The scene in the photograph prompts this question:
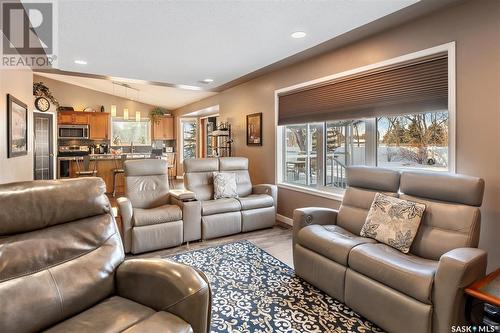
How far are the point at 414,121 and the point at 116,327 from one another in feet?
10.0

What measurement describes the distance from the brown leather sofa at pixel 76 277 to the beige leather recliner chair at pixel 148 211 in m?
1.70

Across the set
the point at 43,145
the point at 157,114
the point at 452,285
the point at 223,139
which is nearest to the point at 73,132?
the point at 43,145

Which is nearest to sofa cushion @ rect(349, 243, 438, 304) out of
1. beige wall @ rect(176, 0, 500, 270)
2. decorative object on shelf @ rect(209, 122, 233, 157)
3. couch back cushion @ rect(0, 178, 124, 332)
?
beige wall @ rect(176, 0, 500, 270)

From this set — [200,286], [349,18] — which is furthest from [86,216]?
[349,18]

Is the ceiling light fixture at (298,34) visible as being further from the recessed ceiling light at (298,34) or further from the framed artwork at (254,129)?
the framed artwork at (254,129)

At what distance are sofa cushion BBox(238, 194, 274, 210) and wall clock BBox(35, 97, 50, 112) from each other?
21.9 ft

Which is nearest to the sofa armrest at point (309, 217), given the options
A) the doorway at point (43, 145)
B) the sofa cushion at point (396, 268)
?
the sofa cushion at point (396, 268)

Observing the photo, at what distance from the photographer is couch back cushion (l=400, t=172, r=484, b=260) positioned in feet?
6.56

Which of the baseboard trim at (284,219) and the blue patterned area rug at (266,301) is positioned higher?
Answer: the baseboard trim at (284,219)

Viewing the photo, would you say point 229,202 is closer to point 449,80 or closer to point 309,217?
point 309,217

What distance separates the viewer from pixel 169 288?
4.58ft

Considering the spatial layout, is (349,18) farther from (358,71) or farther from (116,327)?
(116,327)

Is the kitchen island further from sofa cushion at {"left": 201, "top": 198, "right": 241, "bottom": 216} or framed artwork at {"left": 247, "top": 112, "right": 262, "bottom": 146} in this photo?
sofa cushion at {"left": 201, "top": 198, "right": 241, "bottom": 216}

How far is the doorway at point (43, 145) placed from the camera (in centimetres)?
733
